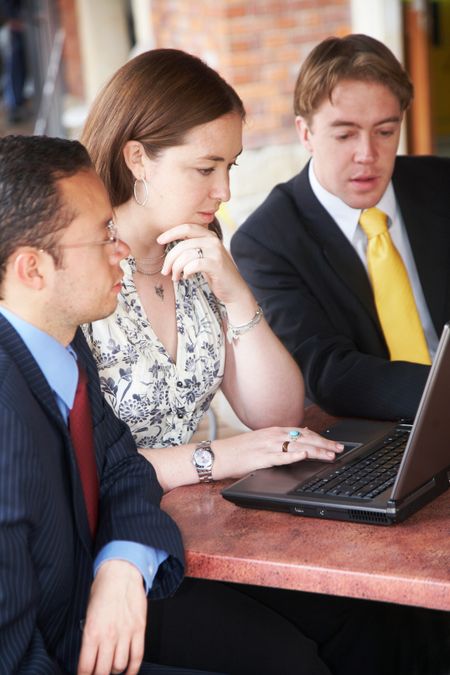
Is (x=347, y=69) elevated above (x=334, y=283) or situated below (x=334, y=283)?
above

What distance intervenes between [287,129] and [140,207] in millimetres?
4624

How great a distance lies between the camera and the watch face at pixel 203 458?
200cm

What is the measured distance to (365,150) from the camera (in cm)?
271

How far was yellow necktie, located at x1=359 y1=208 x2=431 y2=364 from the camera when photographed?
268cm

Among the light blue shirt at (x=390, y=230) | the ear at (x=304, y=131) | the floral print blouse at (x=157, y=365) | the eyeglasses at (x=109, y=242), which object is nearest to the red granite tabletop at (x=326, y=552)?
the floral print blouse at (x=157, y=365)

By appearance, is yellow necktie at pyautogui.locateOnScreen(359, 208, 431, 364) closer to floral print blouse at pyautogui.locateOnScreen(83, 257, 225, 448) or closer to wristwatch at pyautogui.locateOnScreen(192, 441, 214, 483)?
floral print blouse at pyautogui.locateOnScreen(83, 257, 225, 448)

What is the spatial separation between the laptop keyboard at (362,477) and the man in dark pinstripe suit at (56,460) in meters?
0.26

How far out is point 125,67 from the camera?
2.23 metres

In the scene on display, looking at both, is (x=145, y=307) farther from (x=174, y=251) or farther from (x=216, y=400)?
(x=216, y=400)

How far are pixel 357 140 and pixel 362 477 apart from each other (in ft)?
3.67

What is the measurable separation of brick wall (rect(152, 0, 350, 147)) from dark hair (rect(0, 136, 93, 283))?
4.84 m

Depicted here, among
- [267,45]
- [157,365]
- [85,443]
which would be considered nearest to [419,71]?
[267,45]

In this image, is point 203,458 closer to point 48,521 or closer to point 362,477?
point 362,477

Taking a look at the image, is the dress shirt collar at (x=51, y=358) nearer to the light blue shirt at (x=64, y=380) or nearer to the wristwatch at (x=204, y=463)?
the light blue shirt at (x=64, y=380)
